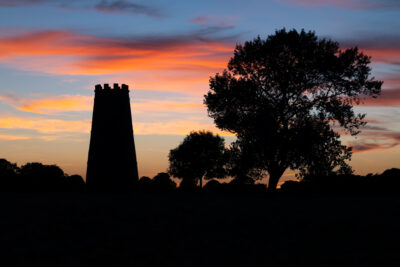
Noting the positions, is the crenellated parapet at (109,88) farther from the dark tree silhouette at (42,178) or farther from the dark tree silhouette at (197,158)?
the dark tree silhouette at (197,158)

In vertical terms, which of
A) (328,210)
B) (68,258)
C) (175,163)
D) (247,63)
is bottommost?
(68,258)

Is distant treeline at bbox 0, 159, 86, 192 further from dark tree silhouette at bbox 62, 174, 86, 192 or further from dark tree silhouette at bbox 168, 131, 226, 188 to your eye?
dark tree silhouette at bbox 168, 131, 226, 188

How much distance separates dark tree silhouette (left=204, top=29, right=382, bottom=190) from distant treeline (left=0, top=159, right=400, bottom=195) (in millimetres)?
3221

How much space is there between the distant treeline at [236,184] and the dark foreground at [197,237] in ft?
50.8

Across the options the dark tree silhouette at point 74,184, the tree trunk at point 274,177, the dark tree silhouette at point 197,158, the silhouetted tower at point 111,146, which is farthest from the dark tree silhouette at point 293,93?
the dark tree silhouette at point 197,158

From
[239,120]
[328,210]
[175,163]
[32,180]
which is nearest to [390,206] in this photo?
[328,210]

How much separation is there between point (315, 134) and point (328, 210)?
33.0 ft

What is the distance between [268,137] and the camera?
36.7 metres

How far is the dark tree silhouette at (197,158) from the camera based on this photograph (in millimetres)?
69188

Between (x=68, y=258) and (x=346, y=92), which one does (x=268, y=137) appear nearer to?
(x=346, y=92)

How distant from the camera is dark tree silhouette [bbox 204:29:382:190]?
1436 inches

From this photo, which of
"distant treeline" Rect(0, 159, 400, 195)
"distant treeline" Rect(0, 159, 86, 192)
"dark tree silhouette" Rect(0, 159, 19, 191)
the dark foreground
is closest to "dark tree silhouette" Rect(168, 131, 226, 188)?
"distant treeline" Rect(0, 159, 400, 195)

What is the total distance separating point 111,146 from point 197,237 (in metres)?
23.0

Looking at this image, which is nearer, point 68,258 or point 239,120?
point 68,258
